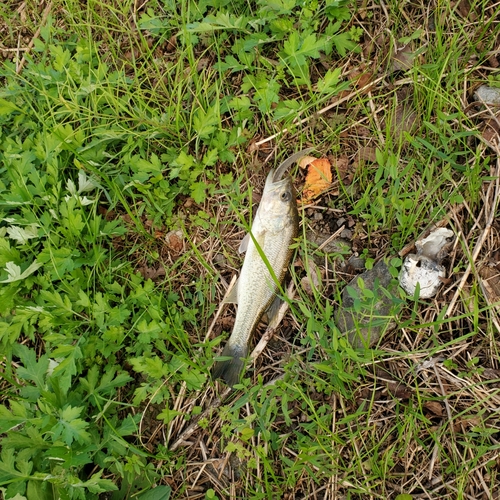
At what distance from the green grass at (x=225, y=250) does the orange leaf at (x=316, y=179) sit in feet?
0.26

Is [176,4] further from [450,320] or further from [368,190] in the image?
[450,320]

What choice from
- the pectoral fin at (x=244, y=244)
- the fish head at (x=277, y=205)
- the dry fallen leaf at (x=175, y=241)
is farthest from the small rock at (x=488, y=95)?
the dry fallen leaf at (x=175, y=241)

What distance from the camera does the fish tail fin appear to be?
142 inches

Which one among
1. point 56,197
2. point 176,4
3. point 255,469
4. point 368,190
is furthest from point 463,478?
point 176,4

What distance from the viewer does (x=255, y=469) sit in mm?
3549

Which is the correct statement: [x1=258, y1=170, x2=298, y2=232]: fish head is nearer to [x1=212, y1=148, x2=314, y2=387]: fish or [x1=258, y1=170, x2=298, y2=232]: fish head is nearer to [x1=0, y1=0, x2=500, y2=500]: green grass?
[x1=212, y1=148, x2=314, y2=387]: fish

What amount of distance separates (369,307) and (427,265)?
1.72ft

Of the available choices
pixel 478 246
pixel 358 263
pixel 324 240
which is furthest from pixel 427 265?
pixel 324 240

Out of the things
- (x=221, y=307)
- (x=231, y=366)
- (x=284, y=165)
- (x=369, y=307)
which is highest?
(x=284, y=165)

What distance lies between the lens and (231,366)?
3.63 m

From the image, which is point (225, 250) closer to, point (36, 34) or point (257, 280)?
point (257, 280)

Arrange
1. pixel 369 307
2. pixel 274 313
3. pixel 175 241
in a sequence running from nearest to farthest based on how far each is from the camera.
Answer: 1. pixel 369 307
2. pixel 274 313
3. pixel 175 241

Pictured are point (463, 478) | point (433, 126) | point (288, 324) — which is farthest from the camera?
point (288, 324)

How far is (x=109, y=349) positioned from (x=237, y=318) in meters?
1.01
